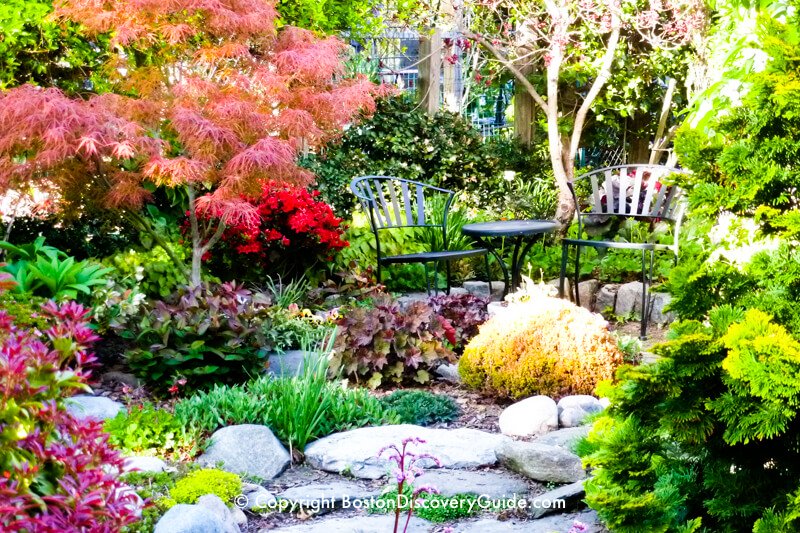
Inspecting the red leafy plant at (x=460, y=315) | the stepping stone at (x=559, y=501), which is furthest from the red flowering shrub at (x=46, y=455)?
the red leafy plant at (x=460, y=315)

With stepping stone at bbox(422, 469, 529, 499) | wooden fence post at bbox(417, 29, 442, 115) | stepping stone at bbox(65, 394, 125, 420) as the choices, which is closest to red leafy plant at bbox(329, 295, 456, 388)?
stepping stone at bbox(65, 394, 125, 420)

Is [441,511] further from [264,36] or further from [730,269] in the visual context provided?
[264,36]

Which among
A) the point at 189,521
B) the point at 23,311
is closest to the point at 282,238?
the point at 23,311

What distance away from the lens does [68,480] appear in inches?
57.1

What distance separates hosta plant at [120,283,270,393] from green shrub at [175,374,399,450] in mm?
346

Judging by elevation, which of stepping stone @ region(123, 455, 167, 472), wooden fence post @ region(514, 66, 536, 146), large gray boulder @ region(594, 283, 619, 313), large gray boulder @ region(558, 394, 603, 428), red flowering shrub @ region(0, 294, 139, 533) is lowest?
large gray boulder @ region(594, 283, 619, 313)

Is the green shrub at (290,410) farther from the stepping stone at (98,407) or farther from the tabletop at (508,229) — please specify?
the tabletop at (508,229)

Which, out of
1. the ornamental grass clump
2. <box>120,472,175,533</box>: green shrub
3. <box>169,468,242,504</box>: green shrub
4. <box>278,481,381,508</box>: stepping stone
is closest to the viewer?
<box>120,472,175,533</box>: green shrub

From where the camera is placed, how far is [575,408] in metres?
4.34

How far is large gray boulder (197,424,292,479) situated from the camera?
366 centimetres

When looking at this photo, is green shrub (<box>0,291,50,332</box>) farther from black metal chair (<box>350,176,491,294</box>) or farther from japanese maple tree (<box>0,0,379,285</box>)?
black metal chair (<box>350,176,491,294</box>)

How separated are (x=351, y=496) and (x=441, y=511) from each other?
1.25 ft

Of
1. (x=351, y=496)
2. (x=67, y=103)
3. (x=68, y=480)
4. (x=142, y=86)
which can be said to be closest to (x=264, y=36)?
(x=142, y=86)

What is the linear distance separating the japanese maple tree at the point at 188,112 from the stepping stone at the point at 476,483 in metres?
2.18
